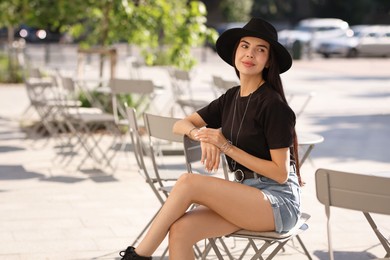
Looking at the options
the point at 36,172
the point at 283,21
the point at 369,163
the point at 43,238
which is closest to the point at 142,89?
the point at 36,172

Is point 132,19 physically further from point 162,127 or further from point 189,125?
point 189,125

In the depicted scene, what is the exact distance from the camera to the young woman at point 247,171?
14.2ft

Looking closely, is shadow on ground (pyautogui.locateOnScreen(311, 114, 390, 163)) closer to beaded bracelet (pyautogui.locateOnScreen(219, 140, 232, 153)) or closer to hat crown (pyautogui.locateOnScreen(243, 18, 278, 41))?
hat crown (pyautogui.locateOnScreen(243, 18, 278, 41))

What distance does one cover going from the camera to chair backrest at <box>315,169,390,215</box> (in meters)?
3.67

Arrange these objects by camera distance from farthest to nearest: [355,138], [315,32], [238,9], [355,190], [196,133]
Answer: [238,9]
[315,32]
[355,138]
[196,133]
[355,190]

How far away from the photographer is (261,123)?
445cm

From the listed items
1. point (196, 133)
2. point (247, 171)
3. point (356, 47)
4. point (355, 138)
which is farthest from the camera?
point (356, 47)

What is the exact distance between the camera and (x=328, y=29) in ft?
135

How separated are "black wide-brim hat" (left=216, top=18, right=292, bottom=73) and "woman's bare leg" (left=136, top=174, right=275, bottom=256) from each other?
0.70m

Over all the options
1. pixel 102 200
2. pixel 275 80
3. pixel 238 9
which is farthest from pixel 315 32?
pixel 275 80

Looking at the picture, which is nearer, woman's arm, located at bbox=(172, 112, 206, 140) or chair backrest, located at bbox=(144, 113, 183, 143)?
woman's arm, located at bbox=(172, 112, 206, 140)

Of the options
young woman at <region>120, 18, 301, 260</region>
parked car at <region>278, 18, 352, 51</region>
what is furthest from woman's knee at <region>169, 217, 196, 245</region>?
parked car at <region>278, 18, 352, 51</region>

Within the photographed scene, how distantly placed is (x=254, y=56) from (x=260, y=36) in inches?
4.5

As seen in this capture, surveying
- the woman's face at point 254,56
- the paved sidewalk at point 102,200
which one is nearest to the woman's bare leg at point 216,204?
the woman's face at point 254,56
